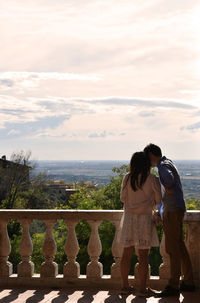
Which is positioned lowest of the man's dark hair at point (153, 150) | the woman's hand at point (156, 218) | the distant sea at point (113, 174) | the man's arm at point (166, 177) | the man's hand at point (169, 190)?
the woman's hand at point (156, 218)

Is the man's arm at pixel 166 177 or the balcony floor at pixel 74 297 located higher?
the man's arm at pixel 166 177

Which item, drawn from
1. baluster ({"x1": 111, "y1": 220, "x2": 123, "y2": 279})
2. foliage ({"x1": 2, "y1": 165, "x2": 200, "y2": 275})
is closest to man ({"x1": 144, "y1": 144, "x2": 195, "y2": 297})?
baluster ({"x1": 111, "y1": 220, "x2": 123, "y2": 279})

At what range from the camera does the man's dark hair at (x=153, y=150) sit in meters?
6.05

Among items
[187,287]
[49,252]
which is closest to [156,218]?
[187,287]

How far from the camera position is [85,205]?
40.8m

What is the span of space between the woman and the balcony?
1.56ft

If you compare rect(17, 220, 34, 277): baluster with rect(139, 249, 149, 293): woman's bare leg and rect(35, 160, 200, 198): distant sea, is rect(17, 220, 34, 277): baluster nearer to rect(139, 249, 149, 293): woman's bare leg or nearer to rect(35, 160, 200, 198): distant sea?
rect(139, 249, 149, 293): woman's bare leg

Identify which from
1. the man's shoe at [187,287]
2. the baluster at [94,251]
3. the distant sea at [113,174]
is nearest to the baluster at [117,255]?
the baluster at [94,251]

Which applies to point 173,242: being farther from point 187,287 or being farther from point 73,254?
point 73,254

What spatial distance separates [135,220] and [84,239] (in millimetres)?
29614

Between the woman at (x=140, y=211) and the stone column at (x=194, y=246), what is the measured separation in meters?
0.69

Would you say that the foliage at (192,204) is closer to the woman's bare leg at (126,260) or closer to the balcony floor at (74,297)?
the balcony floor at (74,297)

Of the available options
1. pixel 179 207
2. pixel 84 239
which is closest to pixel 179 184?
pixel 179 207

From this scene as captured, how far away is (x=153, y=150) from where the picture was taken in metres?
6.07
